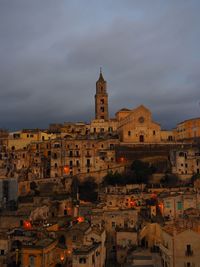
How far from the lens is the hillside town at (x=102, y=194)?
29011 millimetres

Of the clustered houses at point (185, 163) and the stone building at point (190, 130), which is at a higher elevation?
the stone building at point (190, 130)

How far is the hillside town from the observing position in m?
29.0

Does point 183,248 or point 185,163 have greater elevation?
point 185,163

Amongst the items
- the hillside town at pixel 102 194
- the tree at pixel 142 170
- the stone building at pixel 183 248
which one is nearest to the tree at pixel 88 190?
the hillside town at pixel 102 194

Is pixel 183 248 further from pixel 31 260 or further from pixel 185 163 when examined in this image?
pixel 185 163

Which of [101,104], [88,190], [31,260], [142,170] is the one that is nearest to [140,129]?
[142,170]

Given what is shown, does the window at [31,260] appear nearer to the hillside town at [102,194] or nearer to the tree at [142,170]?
the hillside town at [102,194]

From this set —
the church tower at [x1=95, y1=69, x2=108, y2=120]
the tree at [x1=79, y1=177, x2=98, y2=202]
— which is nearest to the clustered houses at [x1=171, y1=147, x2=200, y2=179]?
the tree at [x1=79, y1=177, x2=98, y2=202]

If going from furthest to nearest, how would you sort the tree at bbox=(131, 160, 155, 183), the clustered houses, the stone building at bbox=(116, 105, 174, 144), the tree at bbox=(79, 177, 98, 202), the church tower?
the church tower
the stone building at bbox=(116, 105, 174, 144)
the clustered houses
the tree at bbox=(131, 160, 155, 183)
the tree at bbox=(79, 177, 98, 202)

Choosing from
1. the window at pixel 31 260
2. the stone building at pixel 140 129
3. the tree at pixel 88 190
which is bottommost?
the window at pixel 31 260

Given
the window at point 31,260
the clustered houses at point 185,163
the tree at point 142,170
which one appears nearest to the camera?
the window at point 31,260

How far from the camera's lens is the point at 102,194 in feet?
149

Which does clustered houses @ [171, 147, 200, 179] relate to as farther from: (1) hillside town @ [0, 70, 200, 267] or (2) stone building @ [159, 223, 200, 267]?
(2) stone building @ [159, 223, 200, 267]

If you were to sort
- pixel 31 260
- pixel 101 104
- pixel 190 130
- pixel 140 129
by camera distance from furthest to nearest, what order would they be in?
pixel 101 104, pixel 190 130, pixel 140 129, pixel 31 260
